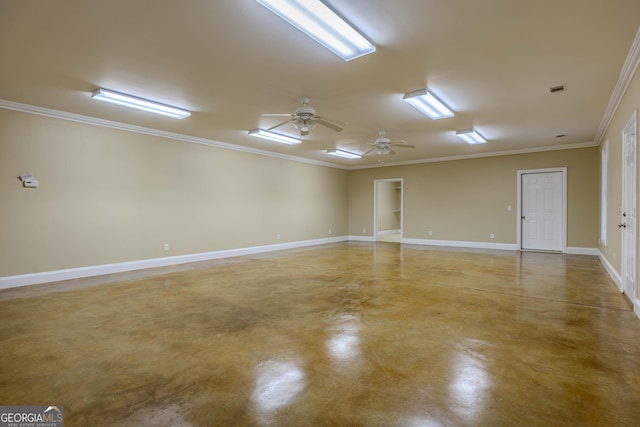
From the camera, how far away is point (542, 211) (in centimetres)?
834

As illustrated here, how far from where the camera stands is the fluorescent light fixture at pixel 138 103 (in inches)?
168

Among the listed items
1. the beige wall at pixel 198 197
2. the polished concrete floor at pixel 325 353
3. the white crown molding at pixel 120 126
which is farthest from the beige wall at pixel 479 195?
the white crown molding at pixel 120 126

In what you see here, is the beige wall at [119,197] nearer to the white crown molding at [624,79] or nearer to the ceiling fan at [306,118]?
the ceiling fan at [306,118]

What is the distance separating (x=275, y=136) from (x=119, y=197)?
3.26 meters

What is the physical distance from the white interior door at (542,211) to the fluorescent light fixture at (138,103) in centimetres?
859

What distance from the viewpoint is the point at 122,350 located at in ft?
8.70

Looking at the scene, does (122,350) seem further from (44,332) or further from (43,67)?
(43,67)

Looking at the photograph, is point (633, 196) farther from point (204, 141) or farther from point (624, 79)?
point (204, 141)

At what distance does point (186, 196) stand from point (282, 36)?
4.96 m

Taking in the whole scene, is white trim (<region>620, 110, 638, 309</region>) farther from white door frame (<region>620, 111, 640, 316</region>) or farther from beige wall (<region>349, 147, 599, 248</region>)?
beige wall (<region>349, 147, 599, 248</region>)

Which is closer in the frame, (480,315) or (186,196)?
(480,315)

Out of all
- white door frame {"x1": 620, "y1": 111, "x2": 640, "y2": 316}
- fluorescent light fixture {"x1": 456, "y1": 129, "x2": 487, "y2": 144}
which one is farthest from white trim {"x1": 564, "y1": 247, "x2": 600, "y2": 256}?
white door frame {"x1": 620, "y1": 111, "x2": 640, "y2": 316}

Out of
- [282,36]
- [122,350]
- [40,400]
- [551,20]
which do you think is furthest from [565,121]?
[40,400]

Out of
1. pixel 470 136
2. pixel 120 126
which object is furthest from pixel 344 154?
pixel 120 126
